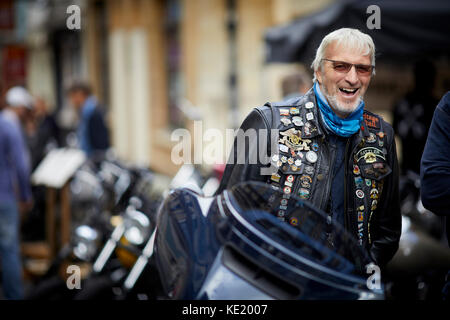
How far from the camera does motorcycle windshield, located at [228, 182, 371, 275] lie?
1.64 metres

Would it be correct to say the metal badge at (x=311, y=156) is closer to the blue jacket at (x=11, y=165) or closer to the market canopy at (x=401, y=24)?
the market canopy at (x=401, y=24)

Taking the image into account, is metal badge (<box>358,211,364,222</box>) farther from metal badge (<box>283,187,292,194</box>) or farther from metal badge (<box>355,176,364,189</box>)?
metal badge (<box>283,187,292,194</box>)

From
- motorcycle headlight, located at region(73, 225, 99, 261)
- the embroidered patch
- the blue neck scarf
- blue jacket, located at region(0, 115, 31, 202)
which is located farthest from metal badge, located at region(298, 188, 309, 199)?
blue jacket, located at region(0, 115, 31, 202)

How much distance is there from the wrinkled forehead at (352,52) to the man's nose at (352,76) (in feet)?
0.10

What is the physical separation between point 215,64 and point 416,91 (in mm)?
7011

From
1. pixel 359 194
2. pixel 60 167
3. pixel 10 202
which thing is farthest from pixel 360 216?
pixel 60 167

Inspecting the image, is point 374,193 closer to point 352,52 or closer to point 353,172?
point 353,172

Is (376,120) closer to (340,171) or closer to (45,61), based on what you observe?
(340,171)

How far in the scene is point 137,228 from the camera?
424 centimetres

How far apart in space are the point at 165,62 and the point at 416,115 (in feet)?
Answer: 33.3

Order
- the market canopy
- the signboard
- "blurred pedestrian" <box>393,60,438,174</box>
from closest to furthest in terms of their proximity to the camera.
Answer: "blurred pedestrian" <box>393,60,438,174</box>
the market canopy
the signboard

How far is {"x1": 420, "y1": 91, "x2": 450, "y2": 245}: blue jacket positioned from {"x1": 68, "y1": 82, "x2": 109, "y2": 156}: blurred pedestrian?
6531mm

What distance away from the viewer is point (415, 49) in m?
5.24

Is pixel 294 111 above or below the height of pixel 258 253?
above
